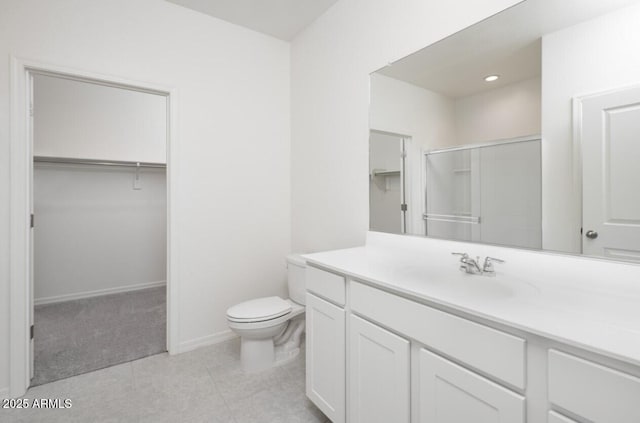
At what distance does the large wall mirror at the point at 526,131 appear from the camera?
99 cm

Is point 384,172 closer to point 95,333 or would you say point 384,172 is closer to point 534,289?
point 534,289

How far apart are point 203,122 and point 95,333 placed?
6.46ft

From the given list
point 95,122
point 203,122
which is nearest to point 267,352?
point 203,122

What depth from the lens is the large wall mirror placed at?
0.99m

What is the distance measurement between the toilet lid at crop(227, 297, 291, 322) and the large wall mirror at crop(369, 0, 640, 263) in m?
0.92

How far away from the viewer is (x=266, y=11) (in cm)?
224

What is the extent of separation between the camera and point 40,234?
3098 millimetres

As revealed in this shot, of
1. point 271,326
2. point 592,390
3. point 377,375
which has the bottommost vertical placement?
point 271,326

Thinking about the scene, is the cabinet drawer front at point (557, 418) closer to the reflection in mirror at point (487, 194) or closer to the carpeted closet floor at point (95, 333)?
the reflection in mirror at point (487, 194)

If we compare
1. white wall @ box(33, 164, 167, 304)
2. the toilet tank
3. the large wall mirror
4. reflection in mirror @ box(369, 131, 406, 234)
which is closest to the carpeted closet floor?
white wall @ box(33, 164, 167, 304)

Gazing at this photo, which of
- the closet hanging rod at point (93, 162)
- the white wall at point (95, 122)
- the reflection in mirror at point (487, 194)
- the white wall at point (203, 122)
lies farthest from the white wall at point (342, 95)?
the closet hanging rod at point (93, 162)

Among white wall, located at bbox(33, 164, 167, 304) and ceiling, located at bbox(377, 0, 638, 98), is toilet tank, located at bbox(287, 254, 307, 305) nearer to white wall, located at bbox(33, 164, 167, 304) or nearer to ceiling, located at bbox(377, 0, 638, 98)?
ceiling, located at bbox(377, 0, 638, 98)

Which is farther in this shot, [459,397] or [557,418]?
[459,397]

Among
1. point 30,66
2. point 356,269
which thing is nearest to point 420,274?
point 356,269
